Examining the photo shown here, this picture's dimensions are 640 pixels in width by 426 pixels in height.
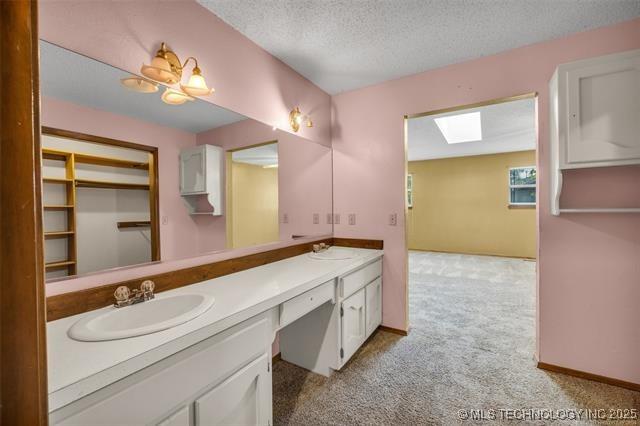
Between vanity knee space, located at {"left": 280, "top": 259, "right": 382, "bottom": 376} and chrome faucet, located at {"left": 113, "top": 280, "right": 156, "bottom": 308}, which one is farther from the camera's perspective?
vanity knee space, located at {"left": 280, "top": 259, "right": 382, "bottom": 376}

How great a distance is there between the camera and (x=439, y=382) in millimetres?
1835

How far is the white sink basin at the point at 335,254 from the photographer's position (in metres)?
2.17

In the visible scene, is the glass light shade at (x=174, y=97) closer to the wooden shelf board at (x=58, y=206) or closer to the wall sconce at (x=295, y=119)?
the wooden shelf board at (x=58, y=206)

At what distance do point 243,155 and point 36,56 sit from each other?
1.61 metres

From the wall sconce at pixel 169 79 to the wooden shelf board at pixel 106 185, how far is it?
453mm

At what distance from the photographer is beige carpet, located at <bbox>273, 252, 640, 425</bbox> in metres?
1.58

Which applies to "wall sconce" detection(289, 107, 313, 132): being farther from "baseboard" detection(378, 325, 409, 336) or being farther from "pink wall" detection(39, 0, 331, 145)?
"baseboard" detection(378, 325, 409, 336)

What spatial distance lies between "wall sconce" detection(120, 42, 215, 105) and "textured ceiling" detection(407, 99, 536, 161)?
2253 mm

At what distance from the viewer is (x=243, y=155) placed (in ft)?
6.31

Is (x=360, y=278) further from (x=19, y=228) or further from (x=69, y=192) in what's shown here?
(x=19, y=228)

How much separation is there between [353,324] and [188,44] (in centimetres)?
209

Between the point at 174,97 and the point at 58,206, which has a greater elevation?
the point at 174,97

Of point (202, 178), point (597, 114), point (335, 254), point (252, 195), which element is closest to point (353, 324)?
point (335, 254)

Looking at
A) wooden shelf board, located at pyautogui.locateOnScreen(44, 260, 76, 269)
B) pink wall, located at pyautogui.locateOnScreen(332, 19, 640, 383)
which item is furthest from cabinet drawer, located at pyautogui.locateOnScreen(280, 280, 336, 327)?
pink wall, located at pyautogui.locateOnScreen(332, 19, 640, 383)
